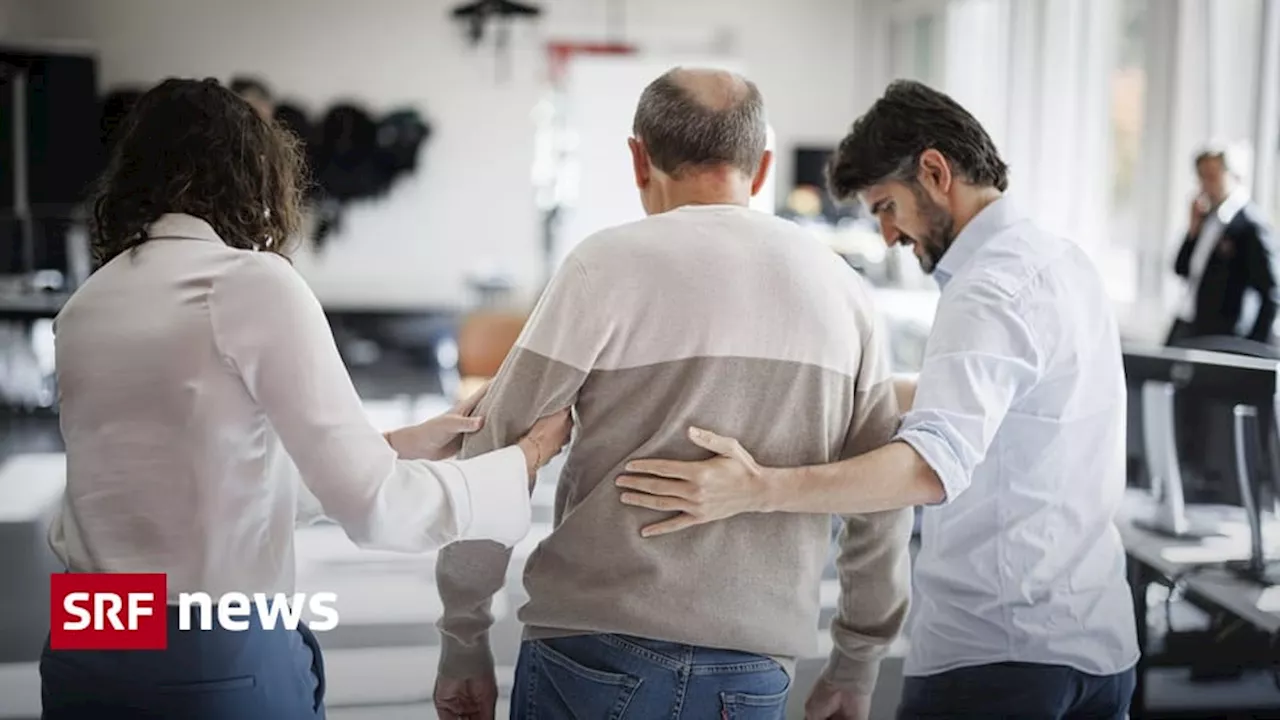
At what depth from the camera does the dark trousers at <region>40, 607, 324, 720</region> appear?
1268 mm

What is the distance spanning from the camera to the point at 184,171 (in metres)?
1.27

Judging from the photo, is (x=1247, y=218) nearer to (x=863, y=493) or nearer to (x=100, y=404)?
(x=863, y=493)

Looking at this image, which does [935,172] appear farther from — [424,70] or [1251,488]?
[424,70]

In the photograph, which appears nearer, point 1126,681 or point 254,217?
point 254,217

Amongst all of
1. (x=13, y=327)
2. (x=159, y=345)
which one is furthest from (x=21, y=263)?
(x=159, y=345)

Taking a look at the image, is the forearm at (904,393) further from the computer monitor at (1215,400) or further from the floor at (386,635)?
the computer monitor at (1215,400)

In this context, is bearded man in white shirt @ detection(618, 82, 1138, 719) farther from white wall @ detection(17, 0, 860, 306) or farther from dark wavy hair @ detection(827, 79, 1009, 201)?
white wall @ detection(17, 0, 860, 306)

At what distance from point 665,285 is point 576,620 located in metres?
0.38

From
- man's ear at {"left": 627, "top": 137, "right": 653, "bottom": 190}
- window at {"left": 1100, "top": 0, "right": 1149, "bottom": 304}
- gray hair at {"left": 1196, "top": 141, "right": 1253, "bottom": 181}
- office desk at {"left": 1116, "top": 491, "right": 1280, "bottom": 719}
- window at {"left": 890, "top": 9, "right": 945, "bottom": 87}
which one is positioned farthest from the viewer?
window at {"left": 890, "top": 9, "right": 945, "bottom": 87}

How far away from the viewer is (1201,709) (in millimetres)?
2129

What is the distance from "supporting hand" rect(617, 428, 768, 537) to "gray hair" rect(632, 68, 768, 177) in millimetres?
306

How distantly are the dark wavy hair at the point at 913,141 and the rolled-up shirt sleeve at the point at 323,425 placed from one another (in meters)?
0.65

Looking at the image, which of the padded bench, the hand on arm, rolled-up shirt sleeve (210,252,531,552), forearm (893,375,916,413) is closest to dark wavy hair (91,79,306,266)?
rolled-up shirt sleeve (210,252,531,552)

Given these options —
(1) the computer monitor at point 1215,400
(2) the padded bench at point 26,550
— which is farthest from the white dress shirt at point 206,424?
(1) the computer monitor at point 1215,400
